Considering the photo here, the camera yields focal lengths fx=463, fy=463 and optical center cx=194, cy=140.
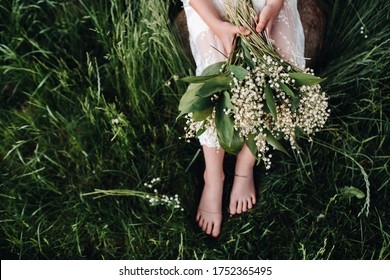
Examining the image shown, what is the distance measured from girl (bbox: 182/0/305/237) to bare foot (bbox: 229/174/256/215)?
0.02 m

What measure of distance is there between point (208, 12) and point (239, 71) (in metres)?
0.35

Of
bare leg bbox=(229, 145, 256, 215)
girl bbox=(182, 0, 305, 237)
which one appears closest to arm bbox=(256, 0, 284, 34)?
girl bbox=(182, 0, 305, 237)

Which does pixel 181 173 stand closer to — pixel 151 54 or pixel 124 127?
pixel 124 127

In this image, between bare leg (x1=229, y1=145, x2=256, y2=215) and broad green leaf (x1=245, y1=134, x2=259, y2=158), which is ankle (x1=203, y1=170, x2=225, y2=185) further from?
broad green leaf (x1=245, y1=134, x2=259, y2=158)

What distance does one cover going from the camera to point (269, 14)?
Result: 1.57 m

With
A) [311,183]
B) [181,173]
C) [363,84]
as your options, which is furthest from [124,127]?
[363,84]

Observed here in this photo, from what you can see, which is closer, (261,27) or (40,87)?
(261,27)

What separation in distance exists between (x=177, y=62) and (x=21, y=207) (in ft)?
2.88

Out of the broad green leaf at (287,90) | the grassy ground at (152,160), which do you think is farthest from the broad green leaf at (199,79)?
the grassy ground at (152,160)

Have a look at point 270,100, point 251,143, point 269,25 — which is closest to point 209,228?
point 251,143

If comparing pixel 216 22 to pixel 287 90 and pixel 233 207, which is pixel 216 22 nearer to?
pixel 287 90

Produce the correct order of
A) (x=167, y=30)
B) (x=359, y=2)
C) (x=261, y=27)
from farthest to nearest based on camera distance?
(x=359, y=2) → (x=167, y=30) → (x=261, y=27)

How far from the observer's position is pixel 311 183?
6.21 ft

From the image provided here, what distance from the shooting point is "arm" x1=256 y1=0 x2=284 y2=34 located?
1.54m
